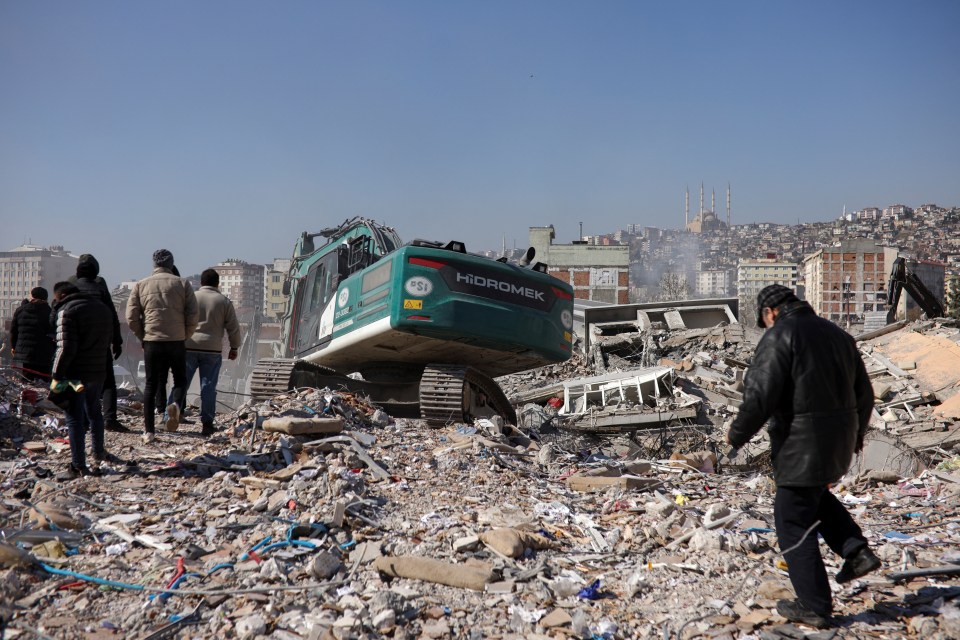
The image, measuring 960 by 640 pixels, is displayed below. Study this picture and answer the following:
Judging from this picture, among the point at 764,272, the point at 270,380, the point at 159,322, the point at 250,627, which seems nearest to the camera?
the point at 250,627

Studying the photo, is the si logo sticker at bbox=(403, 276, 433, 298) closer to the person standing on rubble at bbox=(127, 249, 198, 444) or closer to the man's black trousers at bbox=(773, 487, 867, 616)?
the person standing on rubble at bbox=(127, 249, 198, 444)

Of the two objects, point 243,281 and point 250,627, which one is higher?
point 243,281

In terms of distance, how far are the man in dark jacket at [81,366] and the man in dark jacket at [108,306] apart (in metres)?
0.20

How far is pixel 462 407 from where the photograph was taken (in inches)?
344

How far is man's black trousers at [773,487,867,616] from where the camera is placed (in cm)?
370

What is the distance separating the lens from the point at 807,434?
147 inches

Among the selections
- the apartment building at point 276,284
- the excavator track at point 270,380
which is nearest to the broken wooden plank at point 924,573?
the excavator track at point 270,380

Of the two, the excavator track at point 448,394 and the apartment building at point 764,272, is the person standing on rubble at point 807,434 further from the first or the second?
the apartment building at point 764,272

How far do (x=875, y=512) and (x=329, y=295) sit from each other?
6619 mm

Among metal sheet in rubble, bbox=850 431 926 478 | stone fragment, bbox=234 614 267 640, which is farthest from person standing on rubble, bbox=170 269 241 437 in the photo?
metal sheet in rubble, bbox=850 431 926 478

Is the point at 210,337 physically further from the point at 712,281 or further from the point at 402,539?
the point at 712,281

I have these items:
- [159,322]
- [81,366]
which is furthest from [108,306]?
[81,366]

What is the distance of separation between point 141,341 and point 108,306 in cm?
46

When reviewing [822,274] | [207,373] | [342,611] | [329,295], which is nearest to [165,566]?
[342,611]
